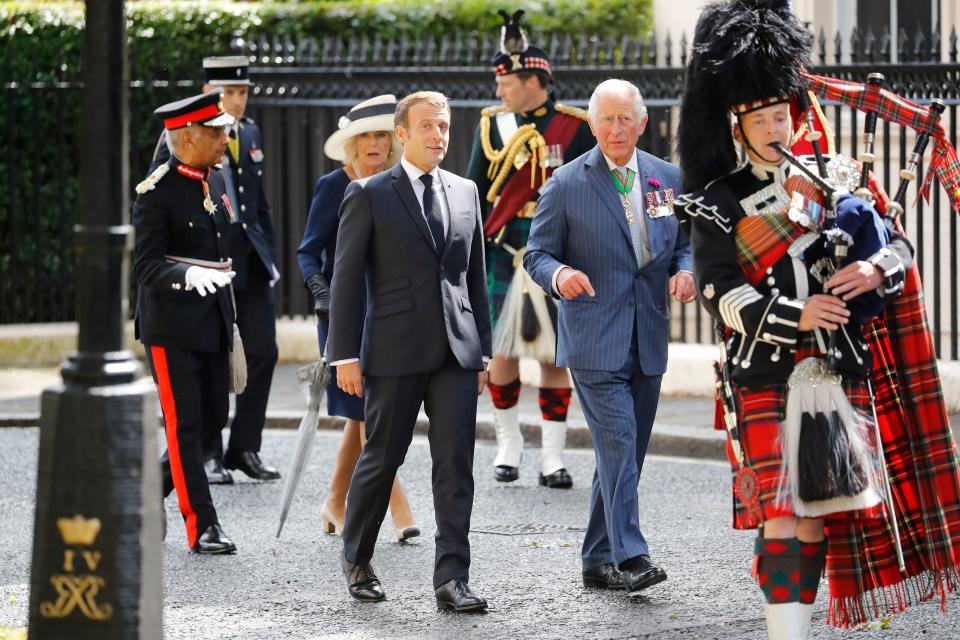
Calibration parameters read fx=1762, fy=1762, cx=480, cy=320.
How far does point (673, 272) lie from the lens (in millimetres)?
6906

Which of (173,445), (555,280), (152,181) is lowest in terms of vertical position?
(173,445)

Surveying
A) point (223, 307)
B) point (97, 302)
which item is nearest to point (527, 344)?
point (223, 307)

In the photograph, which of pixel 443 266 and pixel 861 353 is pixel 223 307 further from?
pixel 861 353

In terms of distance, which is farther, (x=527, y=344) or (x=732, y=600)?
(x=527, y=344)

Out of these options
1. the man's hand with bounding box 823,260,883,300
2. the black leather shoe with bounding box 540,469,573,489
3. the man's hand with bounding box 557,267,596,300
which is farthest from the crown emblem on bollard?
the black leather shoe with bounding box 540,469,573,489

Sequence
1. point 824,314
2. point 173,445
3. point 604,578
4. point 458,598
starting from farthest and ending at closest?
1. point 173,445
2. point 604,578
3. point 458,598
4. point 824,314

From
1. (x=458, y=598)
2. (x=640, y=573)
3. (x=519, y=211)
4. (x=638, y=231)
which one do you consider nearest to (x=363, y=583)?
(x=458, y=598)

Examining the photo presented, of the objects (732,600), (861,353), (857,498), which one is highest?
(861,353)

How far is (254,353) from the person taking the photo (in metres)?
9.27

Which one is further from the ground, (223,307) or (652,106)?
(652,106)

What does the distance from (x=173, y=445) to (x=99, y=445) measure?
2891mm

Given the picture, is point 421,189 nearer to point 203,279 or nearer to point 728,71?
point 203,279

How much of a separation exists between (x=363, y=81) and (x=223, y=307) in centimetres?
546

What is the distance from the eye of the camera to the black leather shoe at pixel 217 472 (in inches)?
356
